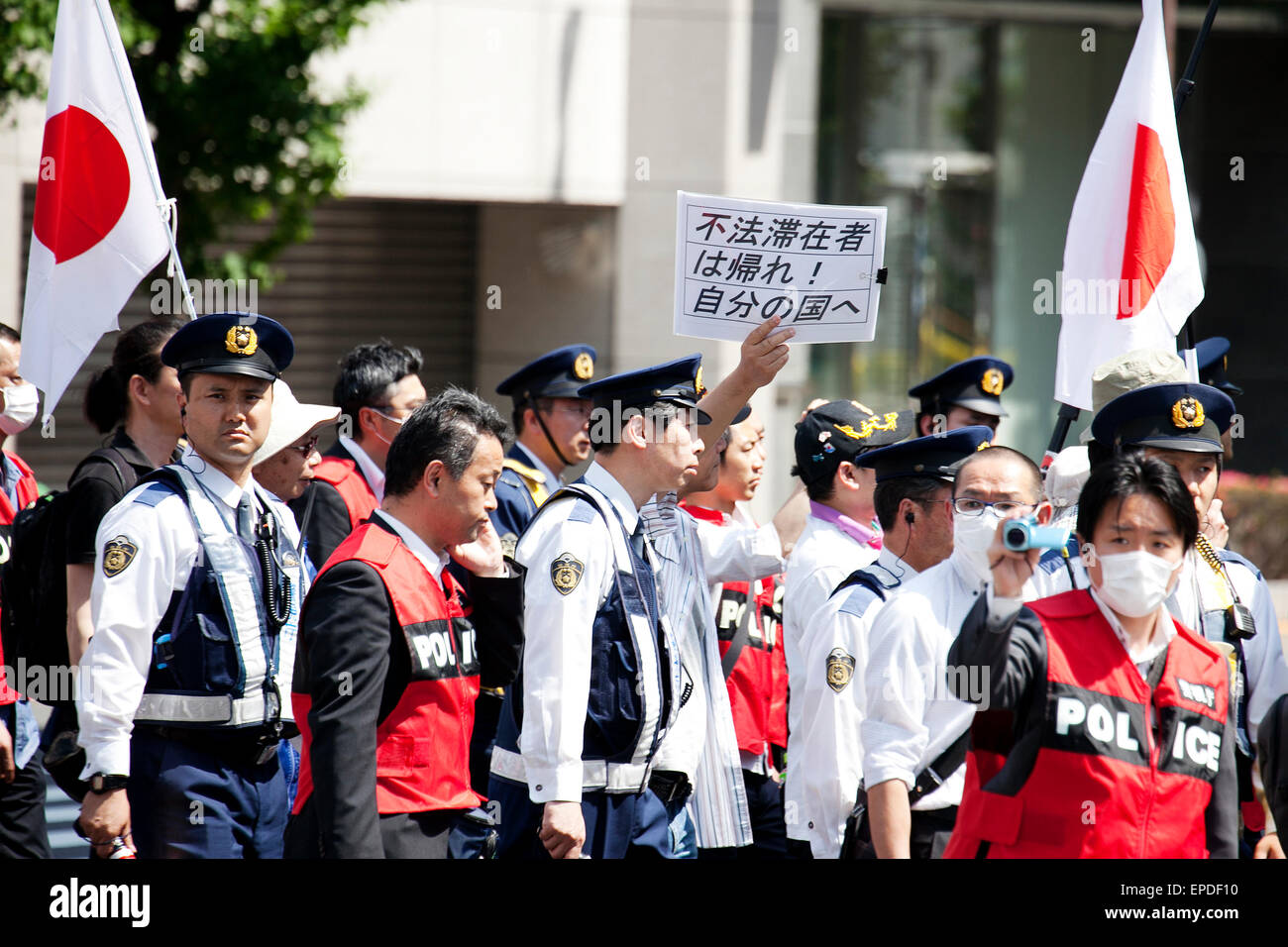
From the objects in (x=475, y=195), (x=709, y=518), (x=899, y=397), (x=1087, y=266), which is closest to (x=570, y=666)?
(x=709, y=518)

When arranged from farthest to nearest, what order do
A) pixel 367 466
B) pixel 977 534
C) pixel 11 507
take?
1. pixel 367 466
2. pixel 11 507
3. pixel 977 534

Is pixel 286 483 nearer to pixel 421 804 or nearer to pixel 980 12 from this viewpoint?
pixel 421 804

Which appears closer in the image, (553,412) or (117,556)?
(117,556)

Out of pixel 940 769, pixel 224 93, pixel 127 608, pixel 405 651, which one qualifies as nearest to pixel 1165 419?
pixel 940 769

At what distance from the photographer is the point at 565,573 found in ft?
12.6

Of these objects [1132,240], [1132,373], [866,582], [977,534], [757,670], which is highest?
[1132,240]

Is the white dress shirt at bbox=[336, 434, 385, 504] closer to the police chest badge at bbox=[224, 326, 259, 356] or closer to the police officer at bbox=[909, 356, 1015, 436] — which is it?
the police chest badge at bbox=[224, 326, 259, 356]

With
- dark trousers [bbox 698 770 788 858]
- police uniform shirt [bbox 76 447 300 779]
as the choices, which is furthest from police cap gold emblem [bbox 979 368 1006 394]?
police uniform shirt [bbox 76 447 300 779]

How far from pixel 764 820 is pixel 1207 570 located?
183cm

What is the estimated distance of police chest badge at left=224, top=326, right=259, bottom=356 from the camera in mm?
4234

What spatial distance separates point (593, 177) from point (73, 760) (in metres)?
9.40

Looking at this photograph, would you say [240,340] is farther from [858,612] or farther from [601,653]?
[858,612]

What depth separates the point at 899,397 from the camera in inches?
636

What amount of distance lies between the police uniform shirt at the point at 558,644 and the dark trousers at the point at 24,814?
2.20 meters
